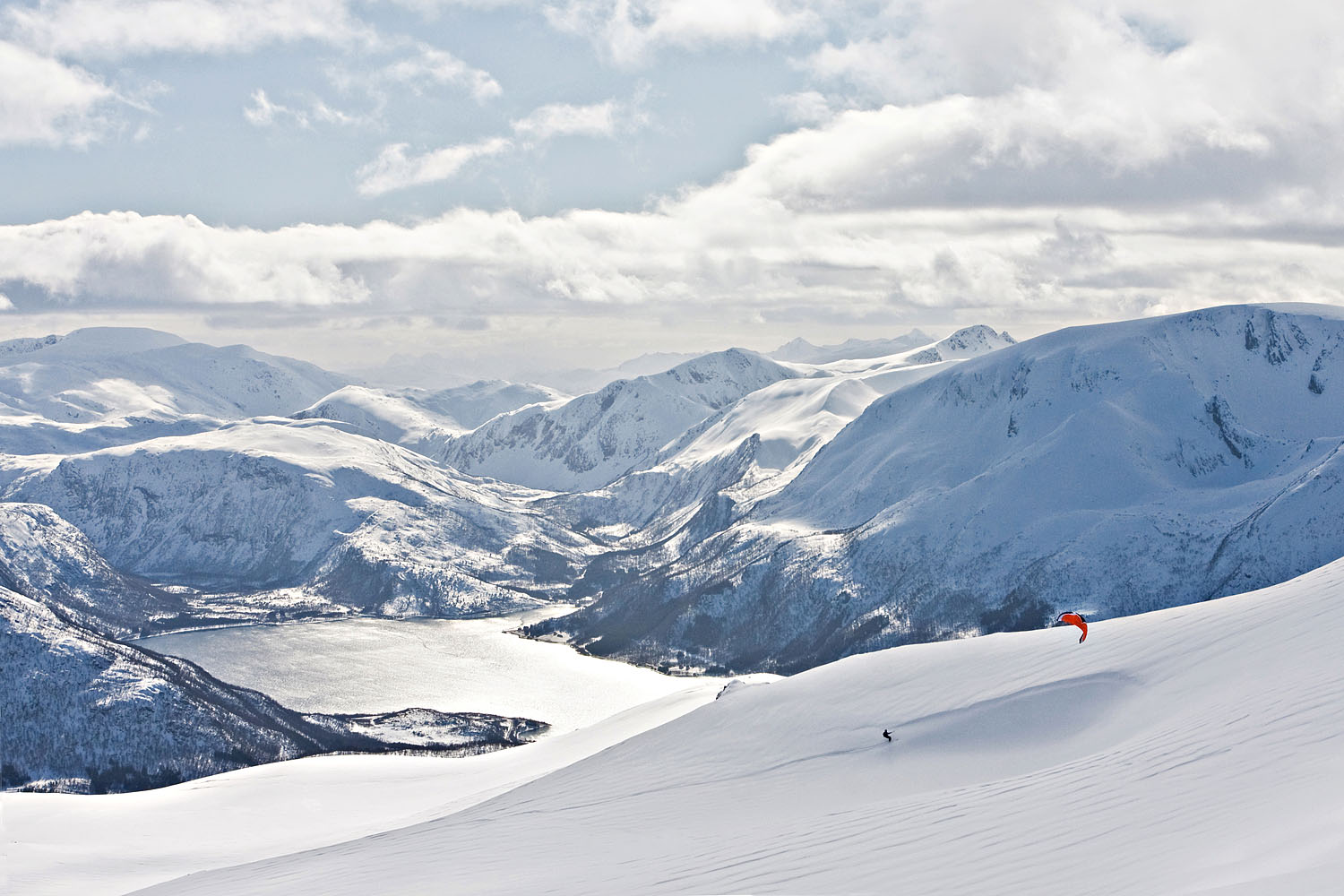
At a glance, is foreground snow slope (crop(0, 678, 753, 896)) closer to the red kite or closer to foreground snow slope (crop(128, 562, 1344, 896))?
foreground snow slope (crop(128, 562, 1344, 896))

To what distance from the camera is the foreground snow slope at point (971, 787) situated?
28.0 meters

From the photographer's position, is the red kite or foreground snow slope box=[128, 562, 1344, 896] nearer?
foreground snow slope box=[128, 562, 1344, 896]

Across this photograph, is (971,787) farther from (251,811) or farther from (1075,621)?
(251,811)

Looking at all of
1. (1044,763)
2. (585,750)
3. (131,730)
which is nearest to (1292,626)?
(1044,763)

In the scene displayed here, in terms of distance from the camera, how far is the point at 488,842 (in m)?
53.0

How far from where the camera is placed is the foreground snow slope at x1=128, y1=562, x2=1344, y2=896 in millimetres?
27953

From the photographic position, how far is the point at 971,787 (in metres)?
43.1

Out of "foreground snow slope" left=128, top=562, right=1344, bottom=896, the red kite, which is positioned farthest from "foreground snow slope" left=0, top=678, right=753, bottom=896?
the red kite

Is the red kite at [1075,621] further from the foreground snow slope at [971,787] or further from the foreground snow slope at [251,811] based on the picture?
the foreground snow slope at [251,811]

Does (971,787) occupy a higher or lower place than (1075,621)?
lower

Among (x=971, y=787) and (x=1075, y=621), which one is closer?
(x=971, y=787)

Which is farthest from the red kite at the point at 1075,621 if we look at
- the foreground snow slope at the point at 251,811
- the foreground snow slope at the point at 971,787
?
the foreground snow slope at the point at 251,811

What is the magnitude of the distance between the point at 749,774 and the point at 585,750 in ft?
137

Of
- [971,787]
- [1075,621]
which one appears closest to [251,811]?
[971,787]
